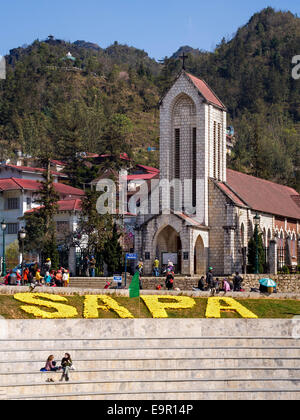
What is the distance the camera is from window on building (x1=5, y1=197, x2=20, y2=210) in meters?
72.9

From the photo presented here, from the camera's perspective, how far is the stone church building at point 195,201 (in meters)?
51.1

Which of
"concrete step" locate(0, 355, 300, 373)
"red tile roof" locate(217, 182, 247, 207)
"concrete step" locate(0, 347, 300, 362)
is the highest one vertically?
"red tile roof" locate(217, 182, 247, 207)

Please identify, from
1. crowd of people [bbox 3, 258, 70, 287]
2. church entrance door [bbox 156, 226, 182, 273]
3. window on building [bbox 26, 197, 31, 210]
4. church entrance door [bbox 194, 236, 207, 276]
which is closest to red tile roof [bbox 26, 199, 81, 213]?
window on building [bbox 26, 197, 31, 210]

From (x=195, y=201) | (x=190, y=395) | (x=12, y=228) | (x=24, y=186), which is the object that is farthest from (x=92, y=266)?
(x=24, y=186)

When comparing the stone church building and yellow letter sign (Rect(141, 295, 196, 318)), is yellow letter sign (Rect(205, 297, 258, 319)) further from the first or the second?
the stone church building

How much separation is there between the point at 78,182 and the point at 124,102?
5265cm

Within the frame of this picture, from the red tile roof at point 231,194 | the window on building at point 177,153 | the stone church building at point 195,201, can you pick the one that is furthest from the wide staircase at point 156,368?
the window on building at point 177,153

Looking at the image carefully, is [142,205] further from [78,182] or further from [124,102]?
[124,102]

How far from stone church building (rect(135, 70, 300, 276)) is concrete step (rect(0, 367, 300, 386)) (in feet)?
69.3

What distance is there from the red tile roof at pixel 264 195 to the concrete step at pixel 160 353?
25.9 metres

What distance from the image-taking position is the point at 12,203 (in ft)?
241

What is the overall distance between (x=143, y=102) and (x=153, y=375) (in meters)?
118

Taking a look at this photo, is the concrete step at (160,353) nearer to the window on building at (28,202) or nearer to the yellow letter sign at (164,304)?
the yellow letter sign at (164,304)

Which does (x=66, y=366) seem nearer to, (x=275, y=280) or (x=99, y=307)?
(x=99, y=307)
